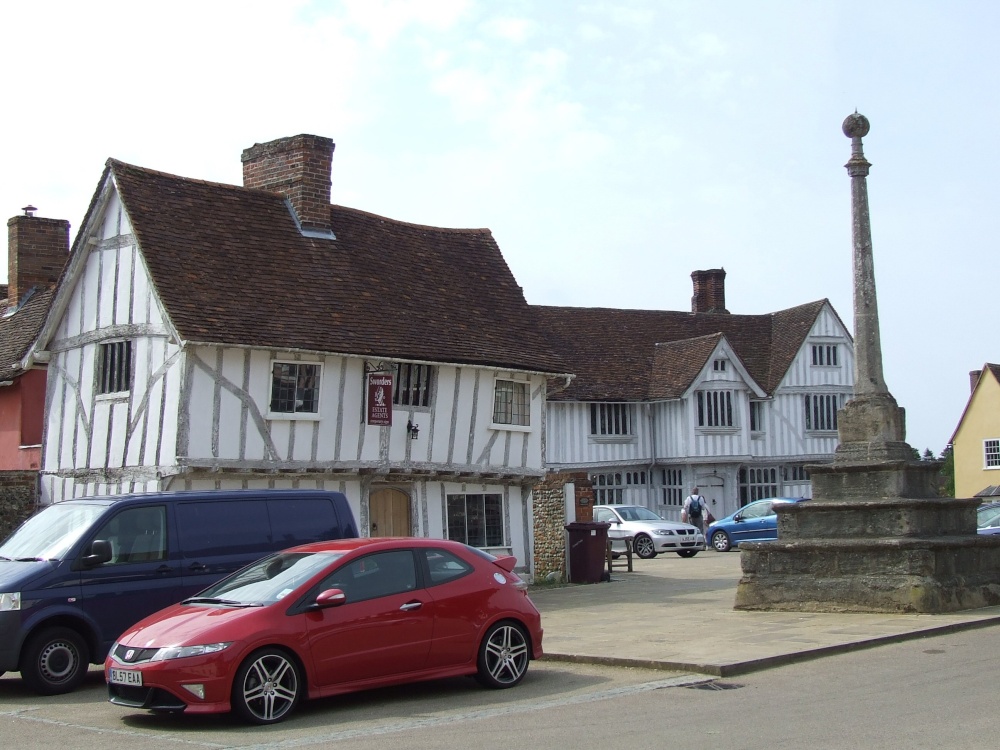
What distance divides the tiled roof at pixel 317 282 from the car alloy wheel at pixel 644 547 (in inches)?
374

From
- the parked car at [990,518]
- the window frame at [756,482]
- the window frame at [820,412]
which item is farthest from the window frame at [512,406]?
the window frame at [820,412]

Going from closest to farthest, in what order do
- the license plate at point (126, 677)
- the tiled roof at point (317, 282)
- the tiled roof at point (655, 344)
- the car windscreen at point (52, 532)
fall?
the license plate at point (126, 677)
the car windscreen at point (52, 532)
the tiled roof at point (317, 282)
the tiled roof at point (655, 344)

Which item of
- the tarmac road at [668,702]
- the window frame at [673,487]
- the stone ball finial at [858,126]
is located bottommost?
the tarmac road at [668,702]

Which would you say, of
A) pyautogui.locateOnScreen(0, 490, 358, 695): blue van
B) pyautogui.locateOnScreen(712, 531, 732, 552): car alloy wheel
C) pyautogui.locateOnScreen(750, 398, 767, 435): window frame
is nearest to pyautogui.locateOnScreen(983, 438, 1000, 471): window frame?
pyautogui.locateOnScreen(750, 398, 767, 435): window frame

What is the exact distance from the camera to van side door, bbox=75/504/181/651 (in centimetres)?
1177

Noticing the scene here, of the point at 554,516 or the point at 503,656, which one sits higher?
the point at 554,516

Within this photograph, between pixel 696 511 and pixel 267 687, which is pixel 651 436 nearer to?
pixel 696 511

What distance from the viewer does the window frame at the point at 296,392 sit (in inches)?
787

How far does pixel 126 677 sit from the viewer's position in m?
9.38

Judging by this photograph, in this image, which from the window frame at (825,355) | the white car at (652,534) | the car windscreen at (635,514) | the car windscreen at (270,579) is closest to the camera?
the car windscreen at (270,579)

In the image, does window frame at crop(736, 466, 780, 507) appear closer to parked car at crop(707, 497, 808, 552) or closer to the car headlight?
parked car at crop(707, 497, 808, 552)

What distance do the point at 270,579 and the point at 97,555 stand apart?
251 cm

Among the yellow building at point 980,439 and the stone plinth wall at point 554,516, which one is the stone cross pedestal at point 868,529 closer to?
the stone plinth wall at point 554,516

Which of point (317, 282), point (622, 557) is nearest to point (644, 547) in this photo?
point (622, 557)
